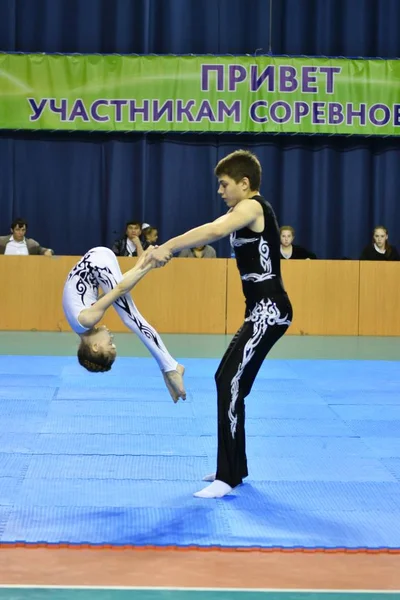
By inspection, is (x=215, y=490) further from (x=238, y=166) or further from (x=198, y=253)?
(x=198, y=253)

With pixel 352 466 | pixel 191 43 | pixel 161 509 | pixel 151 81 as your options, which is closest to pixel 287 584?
pixel 161 509

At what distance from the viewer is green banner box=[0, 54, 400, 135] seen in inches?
545

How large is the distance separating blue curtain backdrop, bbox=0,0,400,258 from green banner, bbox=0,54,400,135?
1004 mm

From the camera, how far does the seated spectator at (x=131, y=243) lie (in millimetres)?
12922

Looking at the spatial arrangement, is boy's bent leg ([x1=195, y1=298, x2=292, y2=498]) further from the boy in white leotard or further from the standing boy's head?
the standing boy's head

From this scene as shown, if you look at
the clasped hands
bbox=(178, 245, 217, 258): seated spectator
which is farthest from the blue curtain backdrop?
Result: the clasped hands

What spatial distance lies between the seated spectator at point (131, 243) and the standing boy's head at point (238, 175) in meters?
7.80

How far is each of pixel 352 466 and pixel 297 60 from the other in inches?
364

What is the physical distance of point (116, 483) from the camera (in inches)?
212

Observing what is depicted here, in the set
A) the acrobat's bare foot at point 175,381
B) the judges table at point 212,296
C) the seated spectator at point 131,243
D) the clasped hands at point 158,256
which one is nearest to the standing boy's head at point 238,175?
the clasped hands at point 158,256

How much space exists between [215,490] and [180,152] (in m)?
10.6

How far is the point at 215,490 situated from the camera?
518 cm

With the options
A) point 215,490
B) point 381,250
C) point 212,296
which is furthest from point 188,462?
point 381,250

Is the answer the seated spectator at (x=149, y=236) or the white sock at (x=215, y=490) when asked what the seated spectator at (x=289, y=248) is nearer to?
the seated spectator at (x=149, y=236)
